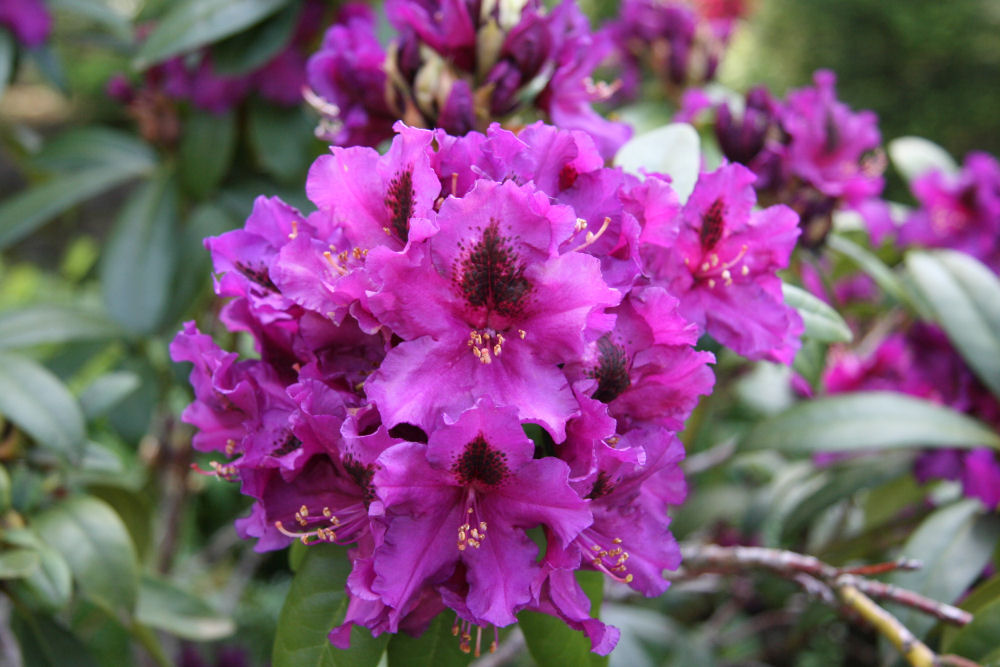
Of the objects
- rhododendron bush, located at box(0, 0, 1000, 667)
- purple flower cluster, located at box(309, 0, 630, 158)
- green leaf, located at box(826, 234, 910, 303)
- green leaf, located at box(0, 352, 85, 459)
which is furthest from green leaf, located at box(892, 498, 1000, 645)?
green leaf, located at box(0, 352, 85, 459)

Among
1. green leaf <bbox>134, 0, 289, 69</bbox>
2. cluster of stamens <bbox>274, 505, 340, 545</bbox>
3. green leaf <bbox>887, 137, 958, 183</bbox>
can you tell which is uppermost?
green leaf <bbox>134, 0, 289, 69</bbox>

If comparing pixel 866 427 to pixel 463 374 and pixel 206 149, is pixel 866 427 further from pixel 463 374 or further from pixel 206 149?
pixel 206 149

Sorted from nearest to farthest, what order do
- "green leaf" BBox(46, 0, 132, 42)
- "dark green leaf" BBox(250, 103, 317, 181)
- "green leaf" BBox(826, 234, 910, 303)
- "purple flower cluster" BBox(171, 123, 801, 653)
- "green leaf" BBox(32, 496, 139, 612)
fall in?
"purple flower cluster" BBox(171, 123, 801, 653) < "green leaf" BBox(32, 496, 139, 612) < "green leaf" BBox(826, 234, 910, 303) < "dark green leaf" BBox(250, 103, 317, 181) < "green leaf" BBox(46, 0, 132, 42)

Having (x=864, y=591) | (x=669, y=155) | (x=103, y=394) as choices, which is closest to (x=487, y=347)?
(x=669, y=155)

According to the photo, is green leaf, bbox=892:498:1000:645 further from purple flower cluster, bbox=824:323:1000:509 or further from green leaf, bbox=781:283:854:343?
green leaf, bbox=781:283:854:343

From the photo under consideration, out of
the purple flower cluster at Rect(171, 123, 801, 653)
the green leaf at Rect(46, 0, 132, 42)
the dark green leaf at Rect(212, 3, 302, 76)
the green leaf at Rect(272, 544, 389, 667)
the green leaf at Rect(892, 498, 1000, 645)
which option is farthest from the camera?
the green leaf at Rect(46, 0, 132, 42)

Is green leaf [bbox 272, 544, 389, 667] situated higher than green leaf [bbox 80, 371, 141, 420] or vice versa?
green leaf [bbox 272, 544, 389, 667]

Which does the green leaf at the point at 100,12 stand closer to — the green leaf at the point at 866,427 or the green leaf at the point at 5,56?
the green leaf at the point at 5,56

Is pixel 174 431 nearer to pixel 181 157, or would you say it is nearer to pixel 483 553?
pixel 181 157
